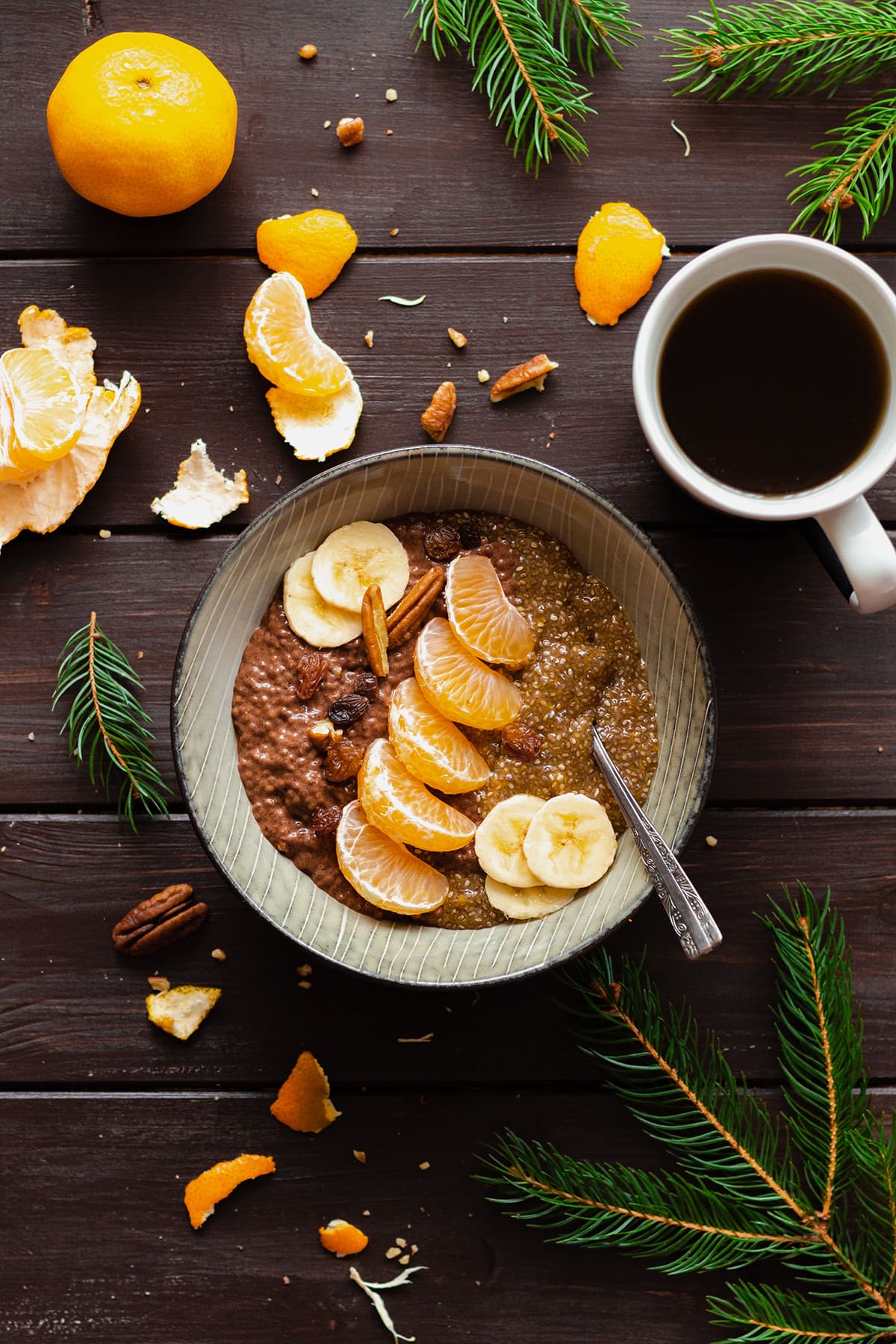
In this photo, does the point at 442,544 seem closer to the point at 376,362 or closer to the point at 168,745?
the point at 376,362

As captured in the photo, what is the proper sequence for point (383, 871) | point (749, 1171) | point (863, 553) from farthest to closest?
1. point (749, 1171)
2. point (383, 871)
3. point (863, 553)

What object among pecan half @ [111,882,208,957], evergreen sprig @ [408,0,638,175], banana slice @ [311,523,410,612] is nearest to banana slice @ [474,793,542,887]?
banana slice @ [311,523,410,612]

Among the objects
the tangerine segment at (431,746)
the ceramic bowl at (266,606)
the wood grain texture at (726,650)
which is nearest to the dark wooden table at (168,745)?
the wood grain texture at (726,650)

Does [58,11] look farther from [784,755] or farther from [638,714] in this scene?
[784,755]

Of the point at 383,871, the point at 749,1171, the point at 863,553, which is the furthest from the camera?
the point at 749,1171

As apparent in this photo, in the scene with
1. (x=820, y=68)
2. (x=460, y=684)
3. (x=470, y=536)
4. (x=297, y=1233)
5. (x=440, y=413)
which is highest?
(x=820, y=68)

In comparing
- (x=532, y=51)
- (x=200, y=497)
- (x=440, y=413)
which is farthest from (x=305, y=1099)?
(x=532, y=51)

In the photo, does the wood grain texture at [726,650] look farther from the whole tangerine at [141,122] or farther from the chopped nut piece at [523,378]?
the whole tangerine at [141,122]
